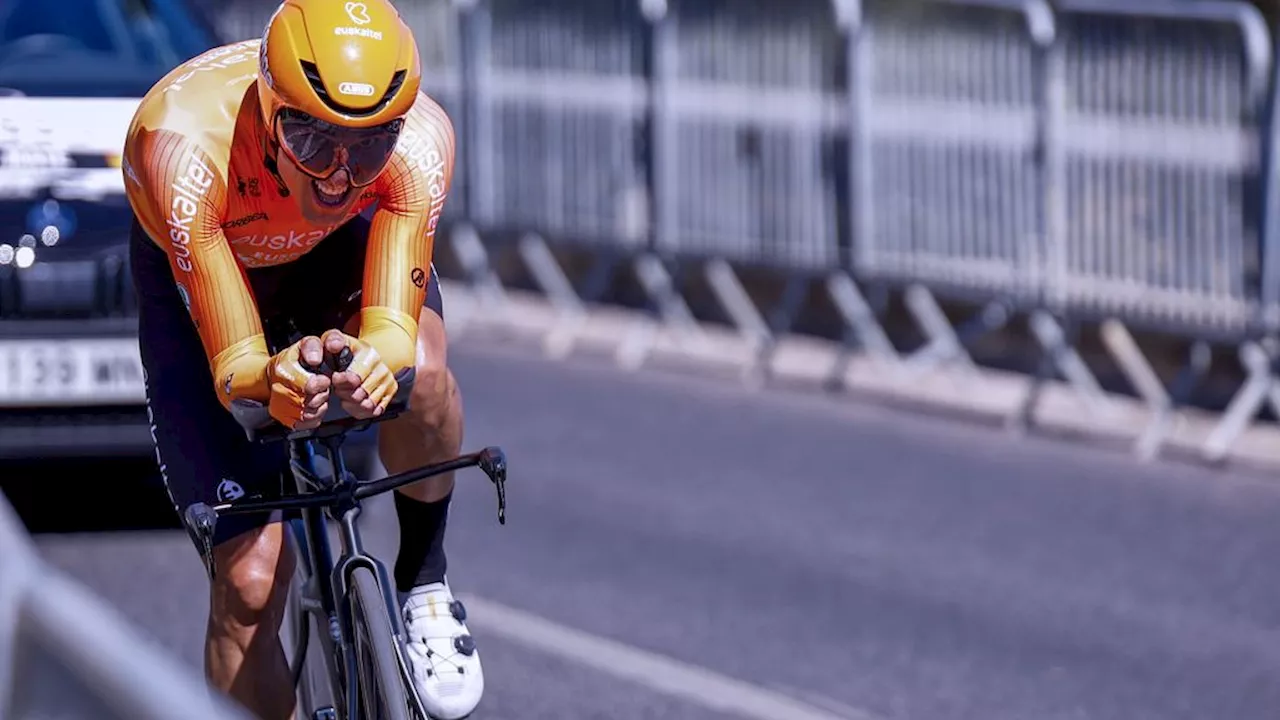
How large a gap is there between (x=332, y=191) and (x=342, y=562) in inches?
28.0

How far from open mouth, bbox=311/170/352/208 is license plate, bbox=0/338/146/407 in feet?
10.0

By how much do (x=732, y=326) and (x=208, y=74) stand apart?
8.37 meters

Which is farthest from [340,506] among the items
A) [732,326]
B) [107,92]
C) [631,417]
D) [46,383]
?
[732,326]

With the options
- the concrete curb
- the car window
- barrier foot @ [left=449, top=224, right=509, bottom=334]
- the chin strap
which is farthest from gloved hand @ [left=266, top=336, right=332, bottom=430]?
barrier foot @ [left=449, top=224, right=509, bottom=334]

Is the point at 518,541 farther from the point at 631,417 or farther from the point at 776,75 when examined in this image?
the point at 776,75

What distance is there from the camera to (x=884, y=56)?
1134 cm

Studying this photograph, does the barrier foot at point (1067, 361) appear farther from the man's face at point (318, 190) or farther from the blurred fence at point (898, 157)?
the man's face at point (318, 190)

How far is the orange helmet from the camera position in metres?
3.99

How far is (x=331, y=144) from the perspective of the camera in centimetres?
410

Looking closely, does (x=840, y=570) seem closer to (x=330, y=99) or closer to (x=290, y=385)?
(x=290, y=385)

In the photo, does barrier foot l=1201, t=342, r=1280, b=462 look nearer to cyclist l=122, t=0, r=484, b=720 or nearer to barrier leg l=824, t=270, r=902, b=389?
barrier leg l=824, t=270, r=902, b=389

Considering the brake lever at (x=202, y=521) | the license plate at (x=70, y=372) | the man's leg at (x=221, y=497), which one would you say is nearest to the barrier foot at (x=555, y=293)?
the license plate at (x=70, y=372)

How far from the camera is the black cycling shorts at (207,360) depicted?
459 centimetres

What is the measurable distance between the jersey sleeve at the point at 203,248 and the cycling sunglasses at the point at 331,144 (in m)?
0.26
